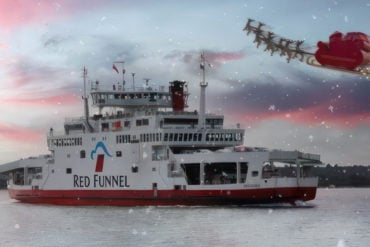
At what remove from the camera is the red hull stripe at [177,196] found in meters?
65.3

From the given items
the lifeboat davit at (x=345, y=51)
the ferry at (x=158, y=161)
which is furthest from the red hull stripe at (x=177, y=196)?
the lifeboat davit at (x=345, y=51)

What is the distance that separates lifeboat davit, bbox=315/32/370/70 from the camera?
38.4 ft

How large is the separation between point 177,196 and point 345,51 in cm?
5823

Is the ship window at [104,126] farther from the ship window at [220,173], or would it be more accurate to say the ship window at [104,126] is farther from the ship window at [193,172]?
the ship window at [220,173]

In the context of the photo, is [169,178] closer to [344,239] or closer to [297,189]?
[297,189]

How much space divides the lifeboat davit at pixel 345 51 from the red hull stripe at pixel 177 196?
53569 millimetres

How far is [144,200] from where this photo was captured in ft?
238

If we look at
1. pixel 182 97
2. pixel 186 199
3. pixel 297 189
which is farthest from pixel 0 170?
pixel 297 189

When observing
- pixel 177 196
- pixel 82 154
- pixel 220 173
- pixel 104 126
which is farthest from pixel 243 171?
pixel 82 154

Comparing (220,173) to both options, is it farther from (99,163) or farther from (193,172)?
(99,163)

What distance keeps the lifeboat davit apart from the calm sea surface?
30880 millimetres

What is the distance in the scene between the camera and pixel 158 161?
235 feet

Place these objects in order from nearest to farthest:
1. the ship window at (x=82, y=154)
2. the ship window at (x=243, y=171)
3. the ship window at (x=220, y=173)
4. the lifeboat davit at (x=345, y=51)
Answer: the lifeboat davit at (x=345, y=51) < the ship window at (x=243, y=171) < the ship window at (x=220, y=173) < the ship window at (x=82, y=154)

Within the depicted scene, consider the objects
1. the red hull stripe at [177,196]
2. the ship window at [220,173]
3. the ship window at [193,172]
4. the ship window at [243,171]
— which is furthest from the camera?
the ship window at [193,172]
